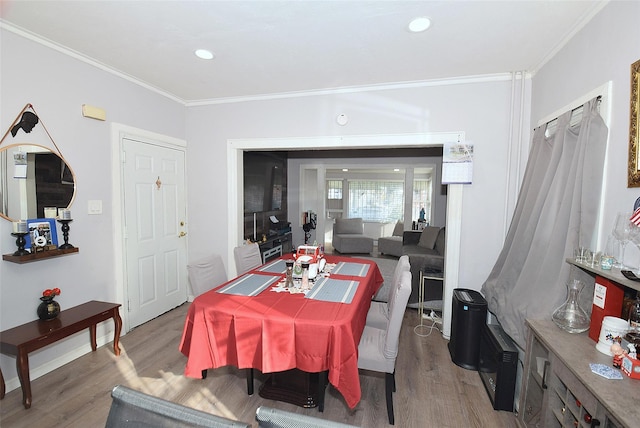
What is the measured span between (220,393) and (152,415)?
1407mm

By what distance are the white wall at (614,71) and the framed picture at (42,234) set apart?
3.72 m

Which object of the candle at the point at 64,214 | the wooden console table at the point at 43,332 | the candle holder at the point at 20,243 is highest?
the candle at the point at 64,214

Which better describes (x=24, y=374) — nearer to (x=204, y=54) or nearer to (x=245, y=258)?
(x=245, y=258)

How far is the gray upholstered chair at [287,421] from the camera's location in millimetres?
802

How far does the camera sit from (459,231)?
290 centimetres

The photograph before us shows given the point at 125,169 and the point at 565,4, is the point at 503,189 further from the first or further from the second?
the point at 125,169

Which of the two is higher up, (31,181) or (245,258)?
(31,181)

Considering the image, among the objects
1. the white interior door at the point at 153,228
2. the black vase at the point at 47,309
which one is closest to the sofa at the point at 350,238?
the white interior door at the point at 153,228

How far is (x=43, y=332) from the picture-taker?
203cm

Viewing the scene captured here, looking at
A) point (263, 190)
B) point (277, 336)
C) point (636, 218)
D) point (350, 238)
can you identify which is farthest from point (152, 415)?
point (350, 238)

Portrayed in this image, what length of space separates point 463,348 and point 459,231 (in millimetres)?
1085

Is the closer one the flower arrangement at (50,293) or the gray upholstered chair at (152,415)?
the gray upholstered chair at (152,415)

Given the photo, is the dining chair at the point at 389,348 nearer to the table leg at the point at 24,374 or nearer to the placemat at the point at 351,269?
the placemat at the point at 351,269

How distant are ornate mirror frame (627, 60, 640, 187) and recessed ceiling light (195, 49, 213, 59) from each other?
8.91 ft
